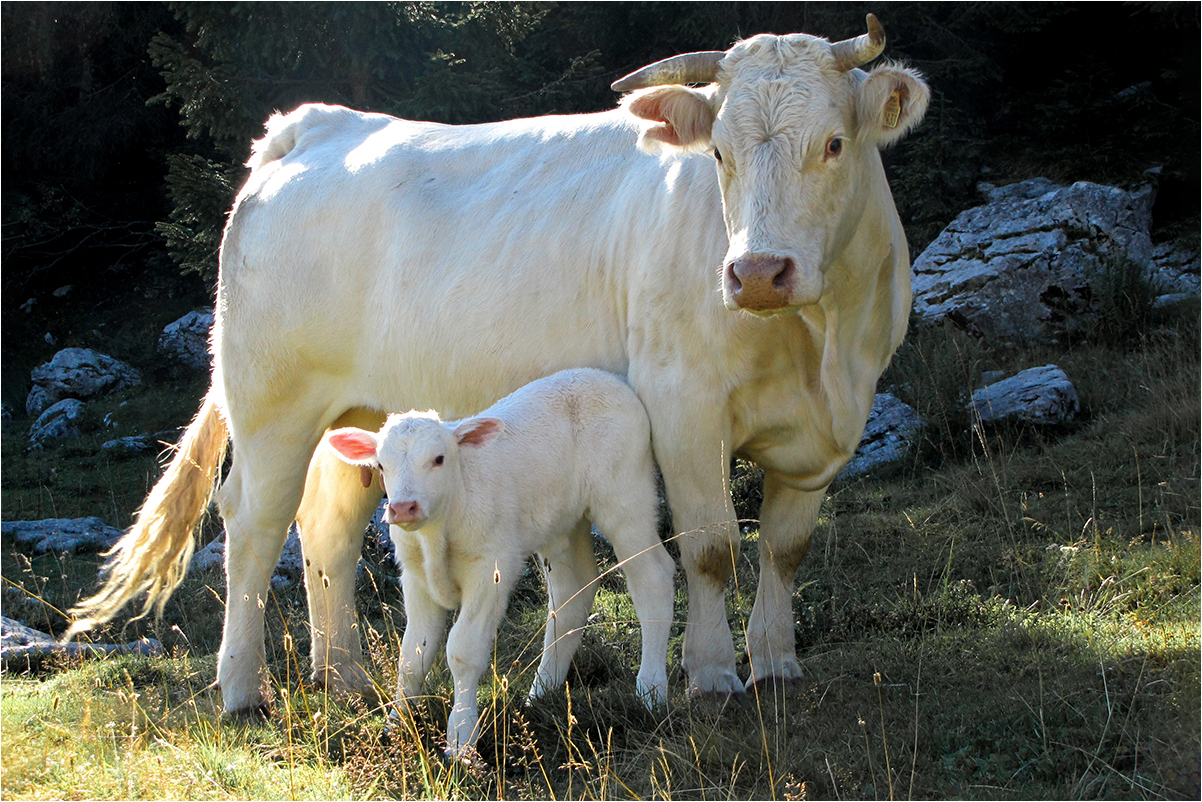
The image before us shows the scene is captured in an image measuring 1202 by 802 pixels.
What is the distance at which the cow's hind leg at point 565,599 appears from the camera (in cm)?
493

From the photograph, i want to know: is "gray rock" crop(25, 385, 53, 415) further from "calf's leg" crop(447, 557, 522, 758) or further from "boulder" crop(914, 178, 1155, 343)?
"calf's leg" crop(447, 557, 522, 758)

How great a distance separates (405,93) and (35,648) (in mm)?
7140

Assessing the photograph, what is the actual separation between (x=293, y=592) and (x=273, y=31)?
597 centimetres

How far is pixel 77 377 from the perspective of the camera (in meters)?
14.8

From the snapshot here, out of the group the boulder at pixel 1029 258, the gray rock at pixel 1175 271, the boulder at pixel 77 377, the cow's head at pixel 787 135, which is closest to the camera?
the cow's head at pixel 787 135

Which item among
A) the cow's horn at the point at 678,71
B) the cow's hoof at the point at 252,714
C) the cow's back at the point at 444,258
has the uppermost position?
the cow's horn at the point at 678,71

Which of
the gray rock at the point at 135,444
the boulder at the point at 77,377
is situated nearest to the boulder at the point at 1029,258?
the gray rock at the point at 135,444

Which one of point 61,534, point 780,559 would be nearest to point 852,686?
point 780,559

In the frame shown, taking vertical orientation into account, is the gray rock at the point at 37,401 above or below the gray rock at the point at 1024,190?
below

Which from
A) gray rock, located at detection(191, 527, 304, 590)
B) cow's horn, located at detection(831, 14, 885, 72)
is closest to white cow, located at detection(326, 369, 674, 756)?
cow's horn, located at detection(831, 14, 885, 72)

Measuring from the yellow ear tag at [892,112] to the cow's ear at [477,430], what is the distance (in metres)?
1.99

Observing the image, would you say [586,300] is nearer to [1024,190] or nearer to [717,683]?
[717,683]

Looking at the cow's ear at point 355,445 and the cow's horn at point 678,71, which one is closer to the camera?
the cow's ear at point 355,445

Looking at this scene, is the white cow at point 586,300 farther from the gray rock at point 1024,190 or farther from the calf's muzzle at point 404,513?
the gray rock at point 1024,190
